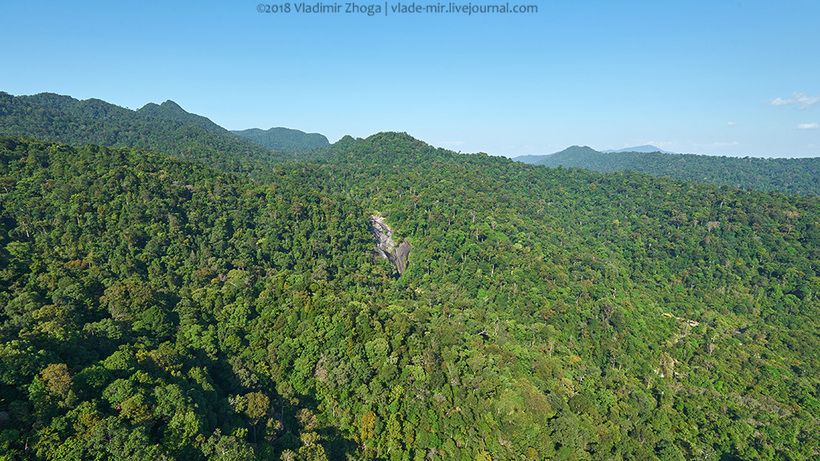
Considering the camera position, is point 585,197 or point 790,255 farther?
point 585,197

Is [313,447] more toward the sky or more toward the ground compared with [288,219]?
more toward the ground

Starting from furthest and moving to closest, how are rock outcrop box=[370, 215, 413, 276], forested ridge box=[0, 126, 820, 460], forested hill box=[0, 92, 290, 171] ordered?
forested hill box=[0, 92, 290, 171], rock outcrop box=[370, 215, 413, 276], forested ridge box=[0, 126, 820, 460]

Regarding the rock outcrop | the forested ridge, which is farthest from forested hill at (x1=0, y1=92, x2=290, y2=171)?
the rock outcrop

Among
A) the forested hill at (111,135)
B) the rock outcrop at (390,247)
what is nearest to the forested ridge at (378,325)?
the rock outcrop at (390,247)

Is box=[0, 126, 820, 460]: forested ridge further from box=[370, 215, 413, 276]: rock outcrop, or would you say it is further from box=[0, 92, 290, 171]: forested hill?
box=[0, 92, 290, 171]: forested hill

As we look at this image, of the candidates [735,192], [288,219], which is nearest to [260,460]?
[288,219]

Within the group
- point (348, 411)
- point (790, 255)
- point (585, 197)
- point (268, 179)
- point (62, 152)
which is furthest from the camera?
point (585, 197)

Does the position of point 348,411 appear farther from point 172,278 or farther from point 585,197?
point 585,197
